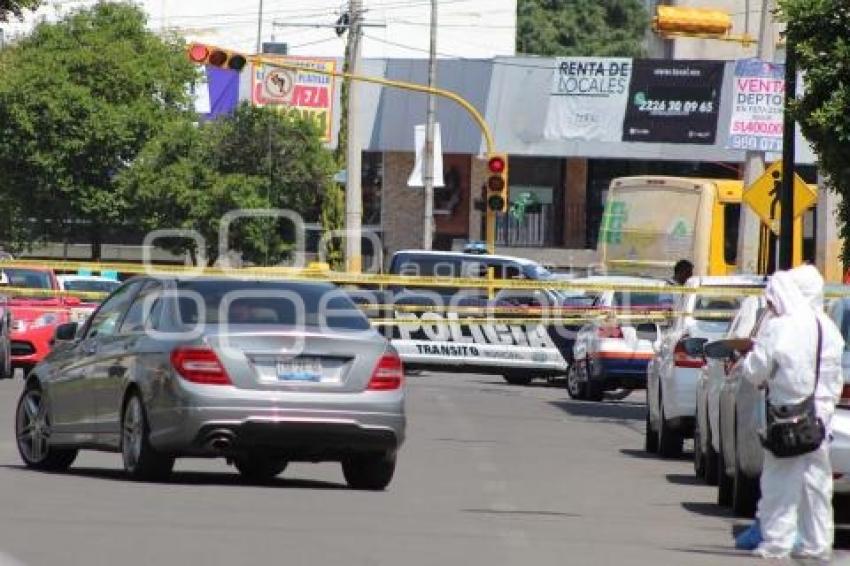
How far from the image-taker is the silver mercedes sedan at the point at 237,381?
1562cm

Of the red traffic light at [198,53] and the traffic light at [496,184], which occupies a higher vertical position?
the red traffic light at [198,53]

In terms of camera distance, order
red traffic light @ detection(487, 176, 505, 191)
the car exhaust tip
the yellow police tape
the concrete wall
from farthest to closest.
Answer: the concrete wall
red traffic light @ detection(487, 176, 505, 191)
the yellow police tape
the car exhaust tip

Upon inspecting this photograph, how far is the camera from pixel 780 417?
1304 centimetres

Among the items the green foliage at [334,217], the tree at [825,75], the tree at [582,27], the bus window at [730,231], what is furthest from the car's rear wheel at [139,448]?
the tree at [582,27]

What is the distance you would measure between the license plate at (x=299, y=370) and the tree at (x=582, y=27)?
8255cm

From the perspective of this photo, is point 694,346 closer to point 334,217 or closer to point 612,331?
point 612,331

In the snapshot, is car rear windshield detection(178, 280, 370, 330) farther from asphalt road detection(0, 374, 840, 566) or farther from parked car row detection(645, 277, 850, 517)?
parked car row detection(645, 277, 850, 517)

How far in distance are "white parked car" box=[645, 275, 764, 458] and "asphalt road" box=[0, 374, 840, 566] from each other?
0.32m

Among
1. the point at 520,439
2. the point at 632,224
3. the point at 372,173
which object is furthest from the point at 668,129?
the point at 520,439

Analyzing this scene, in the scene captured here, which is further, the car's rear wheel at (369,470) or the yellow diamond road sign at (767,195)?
the yellow diamond road sign at (767,195)

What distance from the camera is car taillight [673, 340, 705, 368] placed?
21.4m

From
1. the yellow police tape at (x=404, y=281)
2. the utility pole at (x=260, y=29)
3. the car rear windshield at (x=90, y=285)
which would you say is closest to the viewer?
the yellow police tape at (x=404, y=281)

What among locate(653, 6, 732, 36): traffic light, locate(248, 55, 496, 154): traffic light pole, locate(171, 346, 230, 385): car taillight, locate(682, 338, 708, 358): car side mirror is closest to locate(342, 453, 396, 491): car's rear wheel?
locate(171, 346, 230, 385): car taillight

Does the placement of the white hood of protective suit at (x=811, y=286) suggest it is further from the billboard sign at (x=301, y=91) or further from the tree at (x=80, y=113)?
the billboard sign at (x=301, y=91)
